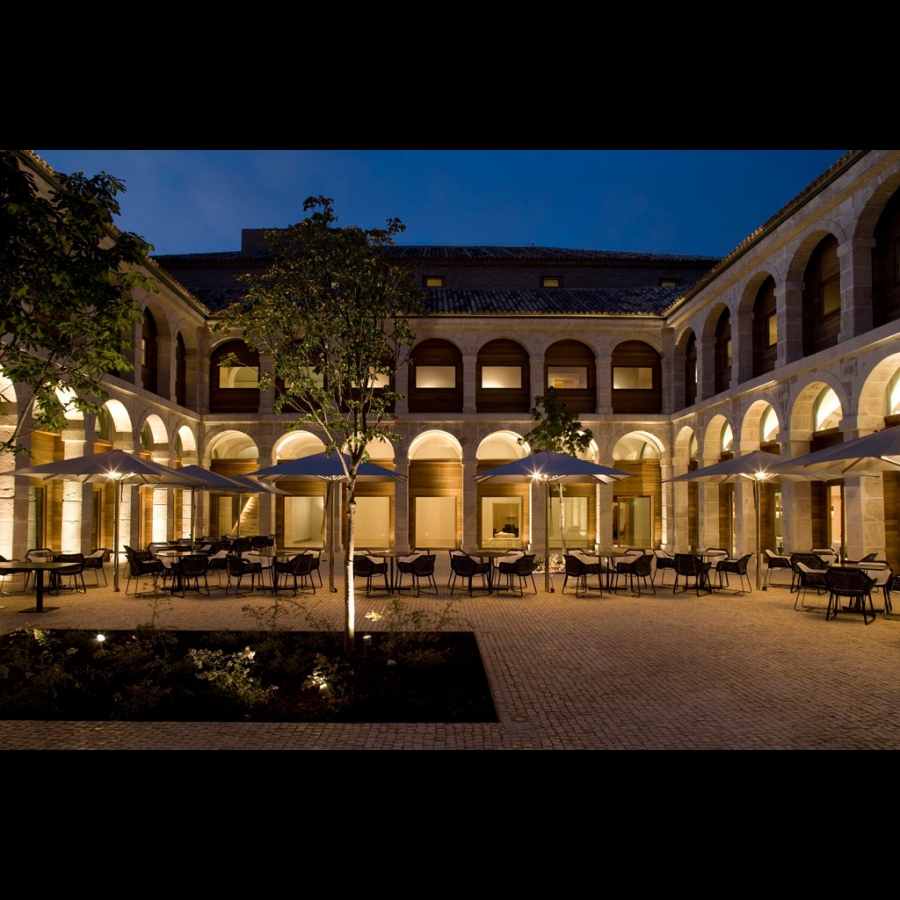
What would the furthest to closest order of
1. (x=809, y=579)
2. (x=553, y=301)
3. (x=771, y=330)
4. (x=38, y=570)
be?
(x=553, y=301) → (x=771, y=330) → (x=809, y=579) → (x=38, y=570)

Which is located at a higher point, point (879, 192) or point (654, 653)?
point (879, 192)

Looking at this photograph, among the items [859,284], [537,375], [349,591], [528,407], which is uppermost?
[859,284]

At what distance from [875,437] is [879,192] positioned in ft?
23.9

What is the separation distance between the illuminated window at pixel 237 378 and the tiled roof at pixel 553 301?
7.97m

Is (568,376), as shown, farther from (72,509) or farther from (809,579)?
(72,509)

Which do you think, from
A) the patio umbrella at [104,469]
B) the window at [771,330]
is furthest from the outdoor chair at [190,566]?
the window at [771,330]

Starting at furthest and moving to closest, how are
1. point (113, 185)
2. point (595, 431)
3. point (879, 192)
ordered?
point (595, 431)
point (879, 192)
point (113, 185)

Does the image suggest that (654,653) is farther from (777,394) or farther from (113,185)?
(777,394)

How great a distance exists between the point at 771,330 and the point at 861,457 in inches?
451

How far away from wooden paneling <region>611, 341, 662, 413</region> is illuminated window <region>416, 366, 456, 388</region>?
674 cm

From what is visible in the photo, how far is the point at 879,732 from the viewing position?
589 centimetres

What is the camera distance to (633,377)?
27719 mm

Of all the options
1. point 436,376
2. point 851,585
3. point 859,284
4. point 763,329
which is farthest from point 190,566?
point 763,329
